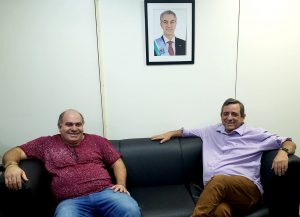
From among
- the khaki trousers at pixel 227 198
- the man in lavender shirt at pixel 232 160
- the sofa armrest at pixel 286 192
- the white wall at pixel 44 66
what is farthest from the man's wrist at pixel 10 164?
the sofa armrest at pixel 286 192

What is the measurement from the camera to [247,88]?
2.55 meters

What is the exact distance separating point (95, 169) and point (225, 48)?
1.64m

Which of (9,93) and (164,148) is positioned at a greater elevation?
(9,93)

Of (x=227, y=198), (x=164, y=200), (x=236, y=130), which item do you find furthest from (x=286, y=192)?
(x=164, y=200)

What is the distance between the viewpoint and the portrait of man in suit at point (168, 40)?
2.33 metres

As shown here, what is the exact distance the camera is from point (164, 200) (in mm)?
2021

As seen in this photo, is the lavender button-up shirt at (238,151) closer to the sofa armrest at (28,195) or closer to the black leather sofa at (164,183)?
the black leather sofa at (164,183)

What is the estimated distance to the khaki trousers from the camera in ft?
5.85

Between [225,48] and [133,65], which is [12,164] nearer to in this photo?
[133,65]

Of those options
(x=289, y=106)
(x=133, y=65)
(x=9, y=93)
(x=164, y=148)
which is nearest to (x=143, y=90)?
(x=133, y=65)

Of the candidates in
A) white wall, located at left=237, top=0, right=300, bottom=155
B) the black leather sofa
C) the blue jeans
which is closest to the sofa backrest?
the black leather sofa

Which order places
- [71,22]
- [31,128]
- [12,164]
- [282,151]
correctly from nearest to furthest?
[12,164]
[282,151]
[71,22]
[31,128]

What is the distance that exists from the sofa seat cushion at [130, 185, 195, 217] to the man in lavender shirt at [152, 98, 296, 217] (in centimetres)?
14

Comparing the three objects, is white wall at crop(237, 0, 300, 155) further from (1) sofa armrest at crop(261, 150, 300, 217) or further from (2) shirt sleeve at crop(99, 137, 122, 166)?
(2) shirt sleeve at crop(99, 137, 122, 166)
